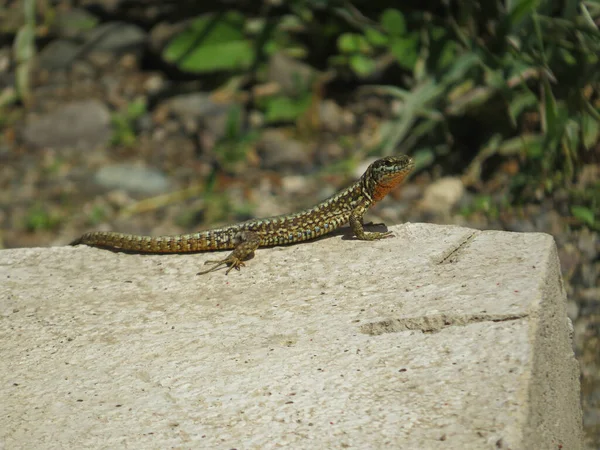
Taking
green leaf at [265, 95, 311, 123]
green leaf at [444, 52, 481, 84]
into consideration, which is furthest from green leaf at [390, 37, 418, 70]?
green leaf at [265, 95, 311, 123]

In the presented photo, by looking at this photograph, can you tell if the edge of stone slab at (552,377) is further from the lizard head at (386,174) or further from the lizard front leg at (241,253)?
the lizard front leg at (241,253)

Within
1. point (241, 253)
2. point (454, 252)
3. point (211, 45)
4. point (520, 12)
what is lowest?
point (211, 45)

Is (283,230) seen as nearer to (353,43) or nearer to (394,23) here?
(394,23)

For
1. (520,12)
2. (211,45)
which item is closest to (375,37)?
(211,45)

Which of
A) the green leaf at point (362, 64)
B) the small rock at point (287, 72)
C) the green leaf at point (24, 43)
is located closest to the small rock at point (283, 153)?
the small rock at point (287, 72)

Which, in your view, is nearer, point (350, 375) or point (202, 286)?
point (350, 375)

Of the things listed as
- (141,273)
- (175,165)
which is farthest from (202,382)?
A: (175,165)

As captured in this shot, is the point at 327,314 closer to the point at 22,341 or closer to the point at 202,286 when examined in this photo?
the point at 202,286
